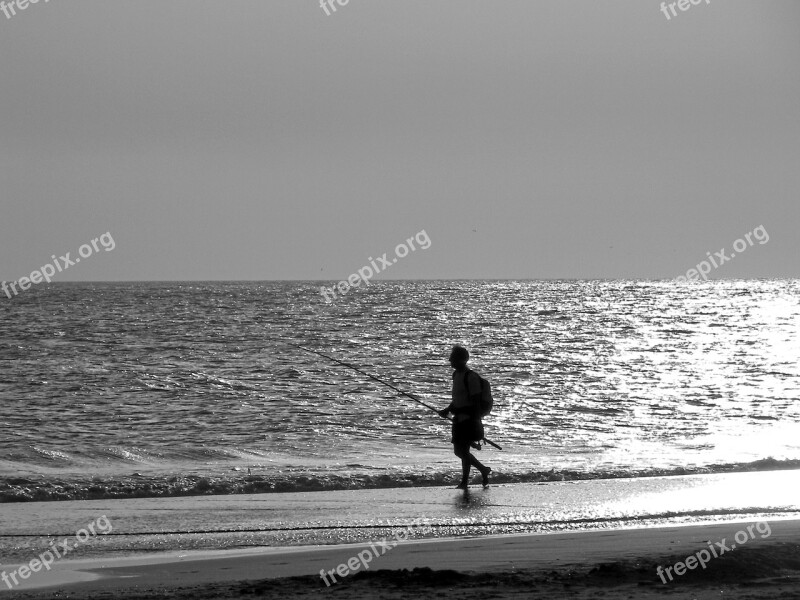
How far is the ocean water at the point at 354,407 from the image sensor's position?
13078mm

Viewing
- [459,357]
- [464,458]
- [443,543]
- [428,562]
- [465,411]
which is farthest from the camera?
[464,458]

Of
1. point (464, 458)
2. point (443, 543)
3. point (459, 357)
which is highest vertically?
point (459, 357)

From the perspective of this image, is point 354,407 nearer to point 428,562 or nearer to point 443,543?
point 443,543

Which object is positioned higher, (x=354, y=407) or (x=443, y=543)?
(x=354, y=407)

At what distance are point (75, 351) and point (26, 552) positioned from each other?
29.5m

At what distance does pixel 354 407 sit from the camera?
20969mm

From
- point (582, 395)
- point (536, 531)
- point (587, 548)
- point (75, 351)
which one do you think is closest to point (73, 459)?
point (536, 531)

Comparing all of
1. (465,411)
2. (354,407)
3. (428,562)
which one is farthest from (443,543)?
(354,407)

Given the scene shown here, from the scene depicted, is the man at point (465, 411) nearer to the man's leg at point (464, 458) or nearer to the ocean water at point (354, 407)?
the man's leg at point (464, 458)

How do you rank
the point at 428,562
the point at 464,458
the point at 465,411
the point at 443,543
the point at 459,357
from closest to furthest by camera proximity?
the point at 428,562, the point at 443,543, the point at 459,357, the point at 465,411, the point at 464,458

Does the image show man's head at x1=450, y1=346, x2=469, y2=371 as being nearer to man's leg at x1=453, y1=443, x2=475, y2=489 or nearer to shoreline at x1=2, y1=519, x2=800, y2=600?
man's leg at x1=453, y1=443, x2=475, y2=489

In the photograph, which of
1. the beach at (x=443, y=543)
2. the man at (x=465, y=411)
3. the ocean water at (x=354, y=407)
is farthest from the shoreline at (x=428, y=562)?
the ocean water at (x=354, y=407)

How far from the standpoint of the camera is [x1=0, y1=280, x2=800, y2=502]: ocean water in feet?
42.9

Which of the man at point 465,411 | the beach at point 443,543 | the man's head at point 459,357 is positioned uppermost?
the man's head at point 459,357
